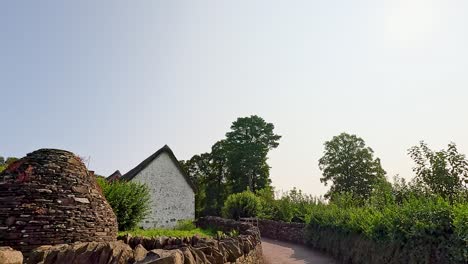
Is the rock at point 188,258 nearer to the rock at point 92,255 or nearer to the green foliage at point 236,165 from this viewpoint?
the rock at point 92,255

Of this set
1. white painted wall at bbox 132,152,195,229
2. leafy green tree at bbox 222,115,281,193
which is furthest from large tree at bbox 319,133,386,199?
white painted wall at bbox 132,152,195,229

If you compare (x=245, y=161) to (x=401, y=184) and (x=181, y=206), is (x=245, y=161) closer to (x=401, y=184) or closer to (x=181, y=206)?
(x=181, y=206)

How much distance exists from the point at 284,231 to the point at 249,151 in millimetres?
20924

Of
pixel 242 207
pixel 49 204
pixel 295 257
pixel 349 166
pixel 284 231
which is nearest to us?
pixel 49 204

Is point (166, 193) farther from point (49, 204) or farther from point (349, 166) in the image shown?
point (349, 166)

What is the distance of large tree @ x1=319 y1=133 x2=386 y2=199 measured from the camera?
39219 millimetres

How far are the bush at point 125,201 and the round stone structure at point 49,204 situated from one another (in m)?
5.68

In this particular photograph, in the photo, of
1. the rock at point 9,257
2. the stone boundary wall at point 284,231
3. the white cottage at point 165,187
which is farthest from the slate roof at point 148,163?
the rock at point 9,257

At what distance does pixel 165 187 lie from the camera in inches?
1030

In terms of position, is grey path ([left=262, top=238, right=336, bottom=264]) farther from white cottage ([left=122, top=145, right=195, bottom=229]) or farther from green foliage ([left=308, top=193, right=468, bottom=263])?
white cottage ([left=122, top=145, right=195, bottom=229])

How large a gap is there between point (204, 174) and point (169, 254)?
44132 mm

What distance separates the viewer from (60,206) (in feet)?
28.7

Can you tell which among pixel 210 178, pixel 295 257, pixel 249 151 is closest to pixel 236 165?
pixel 249 151

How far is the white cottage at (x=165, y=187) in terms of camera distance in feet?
81.2
